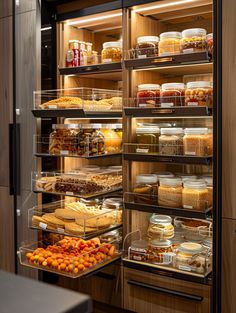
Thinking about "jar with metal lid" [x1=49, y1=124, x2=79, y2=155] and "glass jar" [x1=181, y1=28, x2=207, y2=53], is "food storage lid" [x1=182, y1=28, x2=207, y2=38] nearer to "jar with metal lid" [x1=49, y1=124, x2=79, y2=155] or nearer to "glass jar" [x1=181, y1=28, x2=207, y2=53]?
"glass jar" [x1=181, y1=28, x2=207, y2=53]

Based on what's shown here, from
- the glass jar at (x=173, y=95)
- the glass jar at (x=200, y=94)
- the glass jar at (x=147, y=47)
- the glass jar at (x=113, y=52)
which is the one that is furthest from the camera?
the glass jar at (x=113, y=52)

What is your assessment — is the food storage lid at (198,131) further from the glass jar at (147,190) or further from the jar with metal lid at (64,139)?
the jar with metal lid at (64,139)

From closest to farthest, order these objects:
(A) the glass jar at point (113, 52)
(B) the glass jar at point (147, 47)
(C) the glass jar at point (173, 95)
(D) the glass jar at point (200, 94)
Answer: (D) the glass jar at point (200, 94) → (C) the glass jar at point (173, 95) → (B) the glass jar at point (147, 47) → (A) the glass jar at point (113, 52)

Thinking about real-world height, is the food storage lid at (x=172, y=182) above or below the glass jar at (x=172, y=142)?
below

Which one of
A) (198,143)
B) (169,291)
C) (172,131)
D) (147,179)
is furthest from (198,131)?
(169,291)

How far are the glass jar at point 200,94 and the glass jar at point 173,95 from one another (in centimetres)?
8

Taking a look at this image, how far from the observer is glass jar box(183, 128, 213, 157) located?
7.88 feet

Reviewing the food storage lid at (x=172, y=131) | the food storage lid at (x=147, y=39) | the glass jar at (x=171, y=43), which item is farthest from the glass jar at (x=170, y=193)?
the food storage lid at (x=147, y=39)

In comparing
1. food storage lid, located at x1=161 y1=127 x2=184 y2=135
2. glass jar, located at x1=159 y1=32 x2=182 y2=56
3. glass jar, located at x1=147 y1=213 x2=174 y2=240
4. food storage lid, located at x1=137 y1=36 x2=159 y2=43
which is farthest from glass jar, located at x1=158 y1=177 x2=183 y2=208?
food storage lid, located at x1=137 y1=36 x2=159 y2=43

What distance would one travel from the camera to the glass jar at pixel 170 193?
2.51 m

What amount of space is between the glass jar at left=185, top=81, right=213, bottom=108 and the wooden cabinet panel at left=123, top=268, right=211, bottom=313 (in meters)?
1.06

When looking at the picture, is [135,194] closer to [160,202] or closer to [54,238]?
[160,202]
